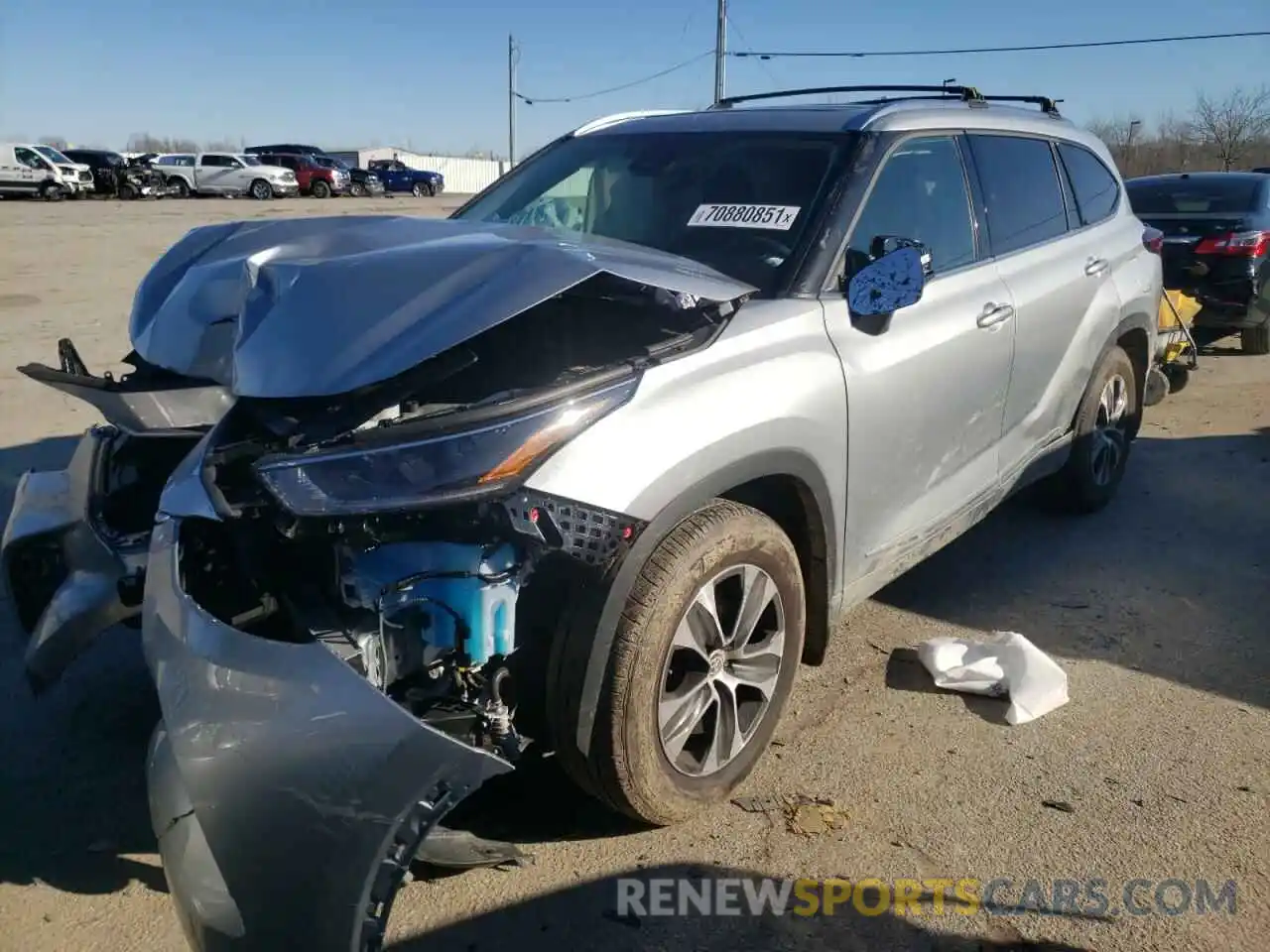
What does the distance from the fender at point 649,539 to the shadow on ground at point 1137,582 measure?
137 cm

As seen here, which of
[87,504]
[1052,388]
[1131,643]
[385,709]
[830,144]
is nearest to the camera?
[385,709]

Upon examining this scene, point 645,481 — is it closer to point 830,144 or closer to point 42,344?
point 830,144

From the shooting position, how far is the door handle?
3.59 metres

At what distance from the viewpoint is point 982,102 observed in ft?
14.2

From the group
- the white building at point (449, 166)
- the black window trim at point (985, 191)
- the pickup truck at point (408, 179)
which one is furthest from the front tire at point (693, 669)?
the white building at point (449, 166)

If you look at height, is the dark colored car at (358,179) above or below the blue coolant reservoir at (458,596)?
above

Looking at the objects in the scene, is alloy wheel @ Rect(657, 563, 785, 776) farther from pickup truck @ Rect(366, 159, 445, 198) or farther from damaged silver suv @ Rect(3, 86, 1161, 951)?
pickup truck @ Rect(366, 159, 445, 198)

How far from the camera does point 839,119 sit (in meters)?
3.46

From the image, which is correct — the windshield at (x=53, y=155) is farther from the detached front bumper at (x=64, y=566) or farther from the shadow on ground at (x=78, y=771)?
the detached front bumper at (x=64, y=566)

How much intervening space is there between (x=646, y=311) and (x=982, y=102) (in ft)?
7.84

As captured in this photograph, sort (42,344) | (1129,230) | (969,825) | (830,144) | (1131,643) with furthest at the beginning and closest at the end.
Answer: (42,344) → (1129,230) → (1131,643) → (830,144) → (969,825)

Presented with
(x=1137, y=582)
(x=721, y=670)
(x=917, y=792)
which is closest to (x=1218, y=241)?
(x=1137, y=582)

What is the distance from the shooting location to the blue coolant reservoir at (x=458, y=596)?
2.18 m

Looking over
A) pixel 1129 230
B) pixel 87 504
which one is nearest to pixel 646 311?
pixel 87 504
